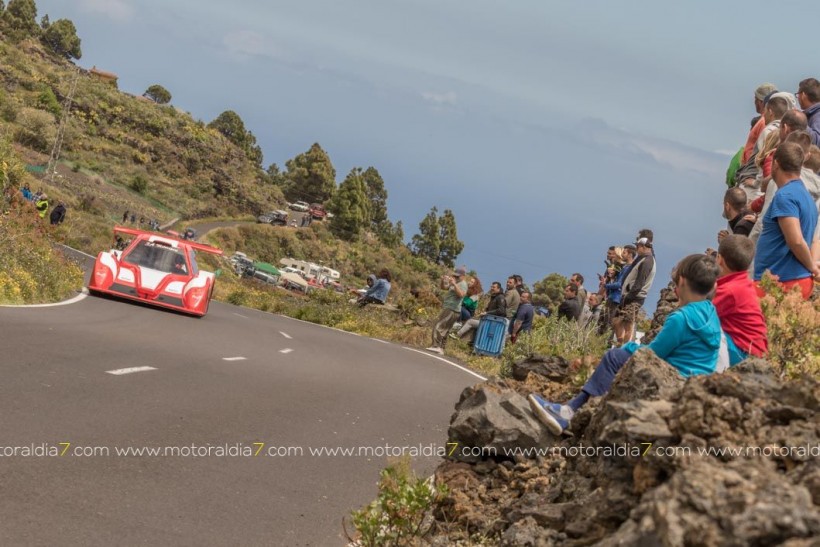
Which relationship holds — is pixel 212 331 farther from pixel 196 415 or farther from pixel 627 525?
pixel 627 525

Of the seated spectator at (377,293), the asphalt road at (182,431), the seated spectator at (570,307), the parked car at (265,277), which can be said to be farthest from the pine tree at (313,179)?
the asphalt road at (182,431)

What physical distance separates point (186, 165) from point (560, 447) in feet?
328

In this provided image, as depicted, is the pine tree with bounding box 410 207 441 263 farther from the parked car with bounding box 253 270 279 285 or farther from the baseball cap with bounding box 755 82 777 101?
the baseball cap with bounding box 755 82 777 101

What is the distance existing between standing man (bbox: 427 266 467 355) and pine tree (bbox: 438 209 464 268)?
106337mm

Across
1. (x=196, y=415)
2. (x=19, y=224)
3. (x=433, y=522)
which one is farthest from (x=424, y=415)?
(x=19, y=224)

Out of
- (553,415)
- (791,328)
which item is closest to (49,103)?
(791,328)

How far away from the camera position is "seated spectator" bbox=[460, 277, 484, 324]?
2191cm

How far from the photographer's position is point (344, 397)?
38.4ft

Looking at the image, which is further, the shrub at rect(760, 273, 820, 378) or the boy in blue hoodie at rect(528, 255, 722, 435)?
the shrub at rect(760, 273, 820, 378)

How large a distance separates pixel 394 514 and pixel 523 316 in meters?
15.0

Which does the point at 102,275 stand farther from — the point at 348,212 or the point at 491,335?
the point at 348,212

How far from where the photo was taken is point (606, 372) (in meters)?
6.36

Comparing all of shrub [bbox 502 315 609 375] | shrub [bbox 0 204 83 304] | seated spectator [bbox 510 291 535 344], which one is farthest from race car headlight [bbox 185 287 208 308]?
seated spectator [bbox 510 291 535 344]

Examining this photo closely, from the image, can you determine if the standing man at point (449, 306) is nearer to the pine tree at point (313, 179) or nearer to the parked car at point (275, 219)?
the parked car at point (275, 219)
